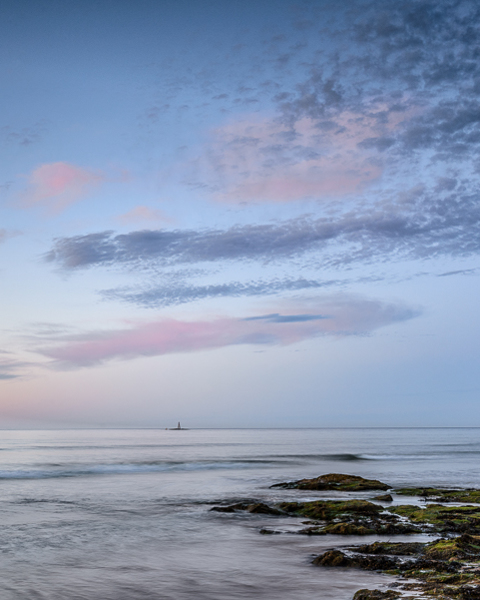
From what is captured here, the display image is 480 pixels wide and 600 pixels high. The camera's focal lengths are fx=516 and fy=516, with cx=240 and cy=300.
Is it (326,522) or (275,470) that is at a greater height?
(326,522)

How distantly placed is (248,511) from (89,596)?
13.2 m

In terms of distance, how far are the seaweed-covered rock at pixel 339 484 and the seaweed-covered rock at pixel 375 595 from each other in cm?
2208

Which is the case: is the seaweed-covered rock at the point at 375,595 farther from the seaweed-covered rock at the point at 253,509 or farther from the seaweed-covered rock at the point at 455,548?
the seaweed-covered rock at the point at 253,509

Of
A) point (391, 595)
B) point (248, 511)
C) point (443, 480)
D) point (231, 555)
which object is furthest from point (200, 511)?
point (443, 480)

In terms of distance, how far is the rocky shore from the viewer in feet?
39.0

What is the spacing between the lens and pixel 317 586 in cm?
1280

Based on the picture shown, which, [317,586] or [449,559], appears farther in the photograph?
[449,559]

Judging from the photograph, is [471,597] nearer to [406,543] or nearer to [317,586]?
[317,586]

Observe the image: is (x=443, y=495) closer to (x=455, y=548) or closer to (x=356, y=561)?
(x=455, y=548)

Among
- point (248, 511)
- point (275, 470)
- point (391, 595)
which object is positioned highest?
point (391, 595)

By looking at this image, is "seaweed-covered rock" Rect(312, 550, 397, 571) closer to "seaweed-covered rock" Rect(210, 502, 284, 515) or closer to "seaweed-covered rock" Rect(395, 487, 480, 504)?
"seaweed-covered rock" Rect(210, 502, 284, 515)

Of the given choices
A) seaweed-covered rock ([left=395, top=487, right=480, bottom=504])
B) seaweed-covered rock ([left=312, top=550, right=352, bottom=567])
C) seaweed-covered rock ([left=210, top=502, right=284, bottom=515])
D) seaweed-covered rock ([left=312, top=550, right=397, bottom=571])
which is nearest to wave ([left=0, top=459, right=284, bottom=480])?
seaweed-covered rock ([left=210, top=502, right=284, bottom=515])

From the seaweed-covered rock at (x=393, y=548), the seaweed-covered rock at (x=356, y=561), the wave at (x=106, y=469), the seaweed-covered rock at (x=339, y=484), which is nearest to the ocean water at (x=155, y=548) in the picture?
the seaweed-covered rock at (x=356, y=561)

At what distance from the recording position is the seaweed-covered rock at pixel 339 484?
33.2 meters
